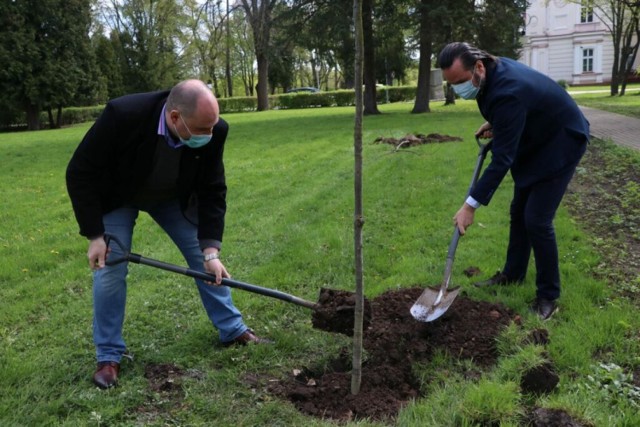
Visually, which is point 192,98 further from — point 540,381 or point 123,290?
point 540,381

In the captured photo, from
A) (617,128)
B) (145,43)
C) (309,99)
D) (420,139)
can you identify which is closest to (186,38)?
(145,43)

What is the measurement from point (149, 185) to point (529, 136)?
7.84 feet

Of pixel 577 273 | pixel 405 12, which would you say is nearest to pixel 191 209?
pixel 577 273

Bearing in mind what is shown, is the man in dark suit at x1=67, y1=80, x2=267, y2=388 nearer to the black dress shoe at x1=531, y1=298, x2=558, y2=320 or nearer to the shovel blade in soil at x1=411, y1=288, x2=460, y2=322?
the shovel blade in soil at x1=411, y1=288, x2=460, y2=322

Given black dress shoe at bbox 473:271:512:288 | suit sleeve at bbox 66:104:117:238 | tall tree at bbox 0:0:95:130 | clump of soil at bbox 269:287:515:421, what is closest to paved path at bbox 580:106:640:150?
black dress shoe at bbox 473:271:512:288

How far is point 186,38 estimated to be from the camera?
44.3 m

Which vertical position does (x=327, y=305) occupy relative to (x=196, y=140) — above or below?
below

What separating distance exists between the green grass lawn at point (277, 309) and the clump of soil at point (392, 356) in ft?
0.34

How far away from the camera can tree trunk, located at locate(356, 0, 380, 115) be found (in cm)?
1955

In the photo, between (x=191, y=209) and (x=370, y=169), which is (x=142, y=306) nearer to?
(x=191, y=209)

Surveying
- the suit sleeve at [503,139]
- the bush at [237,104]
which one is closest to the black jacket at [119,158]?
the suit sleeve at [503,139]

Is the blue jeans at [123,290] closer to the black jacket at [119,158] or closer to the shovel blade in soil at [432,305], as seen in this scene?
the black jacket at [119,158]

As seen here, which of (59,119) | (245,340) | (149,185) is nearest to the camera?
(149,185)

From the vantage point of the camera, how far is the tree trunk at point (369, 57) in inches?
770
